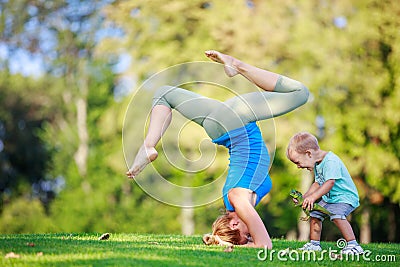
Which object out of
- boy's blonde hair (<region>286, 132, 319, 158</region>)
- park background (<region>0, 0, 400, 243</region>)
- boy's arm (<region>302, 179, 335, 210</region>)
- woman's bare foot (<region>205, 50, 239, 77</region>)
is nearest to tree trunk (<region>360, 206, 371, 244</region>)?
park background (<region>0, 0, 400, 243</region>)

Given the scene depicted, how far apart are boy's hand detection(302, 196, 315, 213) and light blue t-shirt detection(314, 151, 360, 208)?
25cm

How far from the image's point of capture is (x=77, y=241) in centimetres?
629

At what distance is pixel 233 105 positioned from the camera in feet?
21.1

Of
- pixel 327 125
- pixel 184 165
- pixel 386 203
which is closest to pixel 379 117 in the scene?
pixel 327 125

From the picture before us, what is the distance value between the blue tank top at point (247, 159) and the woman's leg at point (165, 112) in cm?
23

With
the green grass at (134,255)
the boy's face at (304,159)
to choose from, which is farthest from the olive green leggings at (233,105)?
the green grass at (134,255)

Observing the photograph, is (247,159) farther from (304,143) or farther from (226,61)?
(226,61)

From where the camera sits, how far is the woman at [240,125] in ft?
20.4

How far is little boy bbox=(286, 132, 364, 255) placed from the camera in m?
5.98

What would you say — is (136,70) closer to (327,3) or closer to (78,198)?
(78,198)

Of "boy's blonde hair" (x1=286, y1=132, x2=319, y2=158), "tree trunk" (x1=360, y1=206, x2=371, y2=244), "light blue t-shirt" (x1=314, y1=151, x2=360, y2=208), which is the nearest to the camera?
"light blue t-shirt" (x1=314, y1=151, x2=360, y2=208)

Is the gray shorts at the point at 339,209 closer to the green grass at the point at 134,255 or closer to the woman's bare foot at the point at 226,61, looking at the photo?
the green grass at the point at 134,255

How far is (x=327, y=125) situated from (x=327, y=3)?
14.7 ft

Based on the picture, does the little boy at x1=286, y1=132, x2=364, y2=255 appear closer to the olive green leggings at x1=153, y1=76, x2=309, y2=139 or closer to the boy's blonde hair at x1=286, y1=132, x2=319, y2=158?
the boy's blonde hair at x1=286, y1=132, x2=319, y2=158
